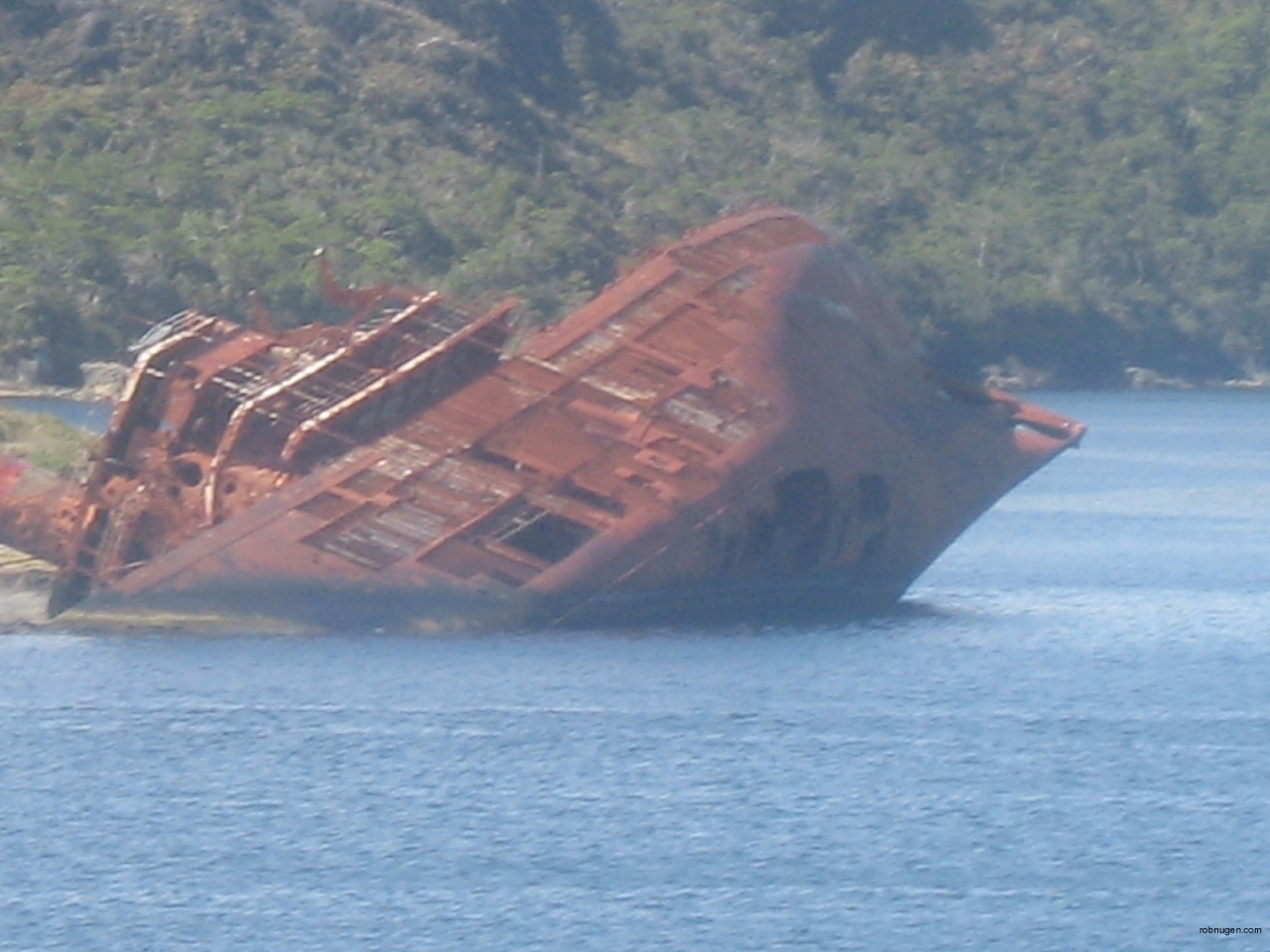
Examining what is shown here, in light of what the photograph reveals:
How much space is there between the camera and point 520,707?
110 feet

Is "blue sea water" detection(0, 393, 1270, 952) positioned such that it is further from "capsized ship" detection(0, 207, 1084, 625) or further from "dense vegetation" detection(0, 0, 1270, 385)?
"dense vegetation" detection(0, 0, 1270, 385)

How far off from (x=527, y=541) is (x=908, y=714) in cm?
583

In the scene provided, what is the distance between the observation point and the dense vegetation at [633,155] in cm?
10062

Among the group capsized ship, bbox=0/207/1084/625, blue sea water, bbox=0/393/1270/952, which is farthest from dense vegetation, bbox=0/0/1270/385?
blue sea water, bbox=0/393/1270/952

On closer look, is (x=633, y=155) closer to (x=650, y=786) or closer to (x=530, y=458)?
(x=530, y=458)

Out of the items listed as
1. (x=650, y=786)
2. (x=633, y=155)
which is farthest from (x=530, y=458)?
(x=633, y=155)

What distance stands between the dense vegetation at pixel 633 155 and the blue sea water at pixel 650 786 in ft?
198

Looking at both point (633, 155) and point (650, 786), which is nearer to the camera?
point (650, 786)

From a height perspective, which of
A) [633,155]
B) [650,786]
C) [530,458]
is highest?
[633,155]

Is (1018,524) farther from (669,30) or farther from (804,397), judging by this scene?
(669,30)

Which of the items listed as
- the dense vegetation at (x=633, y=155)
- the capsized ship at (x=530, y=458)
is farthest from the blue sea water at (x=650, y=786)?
the dense vegetation at (x=633, y=155)

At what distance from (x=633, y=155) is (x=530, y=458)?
85.3 m

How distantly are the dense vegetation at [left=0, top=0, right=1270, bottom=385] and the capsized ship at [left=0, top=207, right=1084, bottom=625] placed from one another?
57.1 m

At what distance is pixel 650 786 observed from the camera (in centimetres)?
3025
